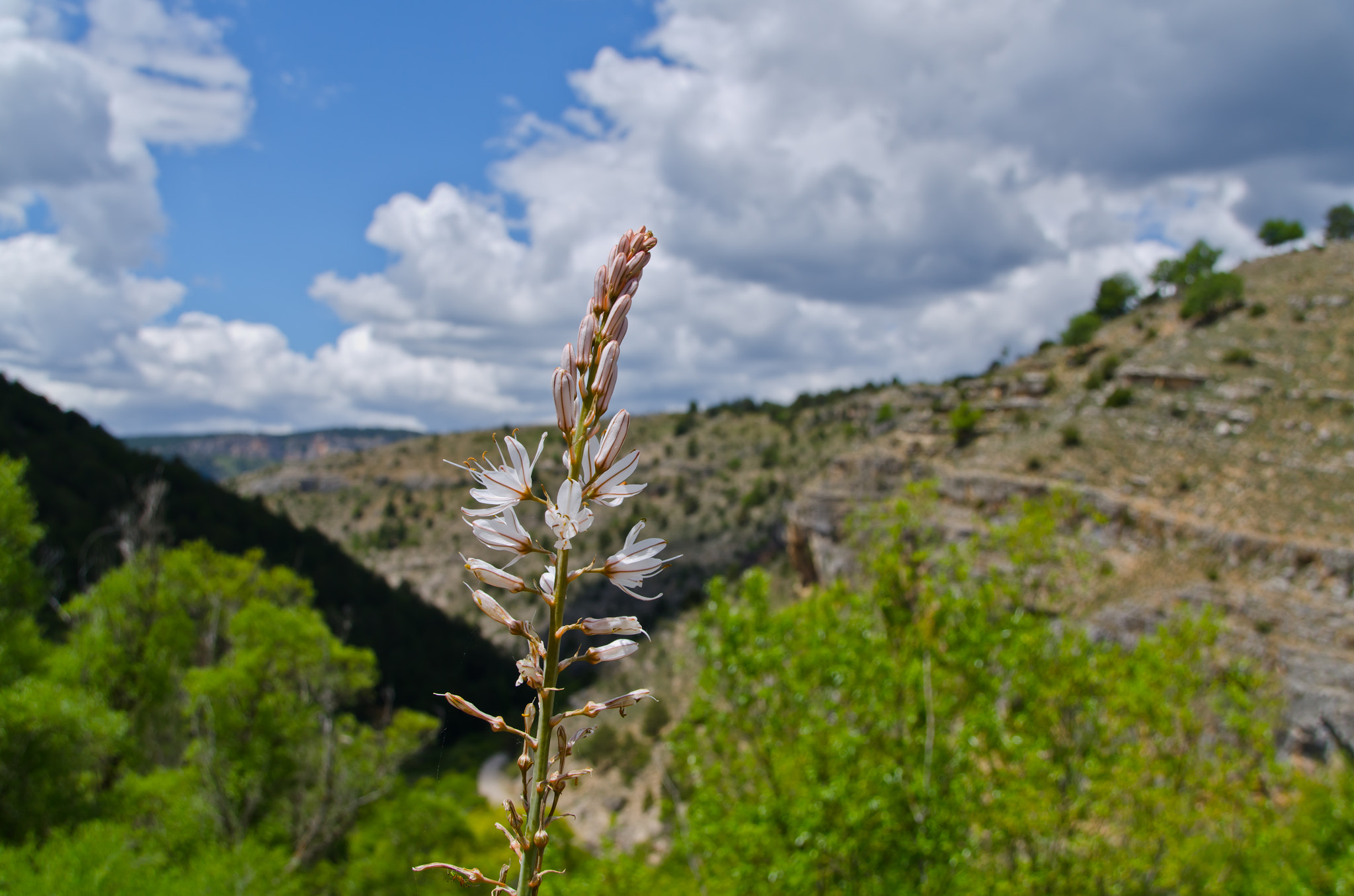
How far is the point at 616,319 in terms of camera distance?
2.16m

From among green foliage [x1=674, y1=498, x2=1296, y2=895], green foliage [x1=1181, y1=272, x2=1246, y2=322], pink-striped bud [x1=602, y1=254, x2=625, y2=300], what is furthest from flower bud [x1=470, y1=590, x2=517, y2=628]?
green foliage [x1=1181, y1=272, x2=1246, y2=322]

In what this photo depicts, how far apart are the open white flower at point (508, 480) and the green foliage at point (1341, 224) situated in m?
92.0

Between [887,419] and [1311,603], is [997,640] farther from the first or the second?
[887,419]

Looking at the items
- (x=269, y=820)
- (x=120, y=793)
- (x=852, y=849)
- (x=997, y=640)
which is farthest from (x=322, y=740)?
(x=997, y=640)

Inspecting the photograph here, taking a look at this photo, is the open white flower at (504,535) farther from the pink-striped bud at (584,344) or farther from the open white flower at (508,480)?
the pink-striped bud at (584,344)

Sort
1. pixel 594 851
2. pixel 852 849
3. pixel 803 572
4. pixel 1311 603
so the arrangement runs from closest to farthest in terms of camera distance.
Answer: pixel 852 849 < pixel 1311 603 < pixel 594 851 < pixel 803 572

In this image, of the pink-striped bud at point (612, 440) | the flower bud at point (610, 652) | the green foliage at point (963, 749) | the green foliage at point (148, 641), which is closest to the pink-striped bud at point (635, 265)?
the pink-striped bud at point (612, 440)

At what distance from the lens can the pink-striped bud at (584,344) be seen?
6.84ft

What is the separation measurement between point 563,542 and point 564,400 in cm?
47

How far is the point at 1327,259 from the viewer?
55.0 metres

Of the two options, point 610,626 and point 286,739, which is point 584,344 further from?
point 286,739

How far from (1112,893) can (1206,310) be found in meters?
56.3

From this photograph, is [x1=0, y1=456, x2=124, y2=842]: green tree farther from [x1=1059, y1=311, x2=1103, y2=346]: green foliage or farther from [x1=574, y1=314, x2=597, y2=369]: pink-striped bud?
[x1=1059, y1=311, x2=1103, y2=346]: green foliage

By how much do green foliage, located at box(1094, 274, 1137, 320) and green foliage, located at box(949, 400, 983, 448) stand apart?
98.1 ft
